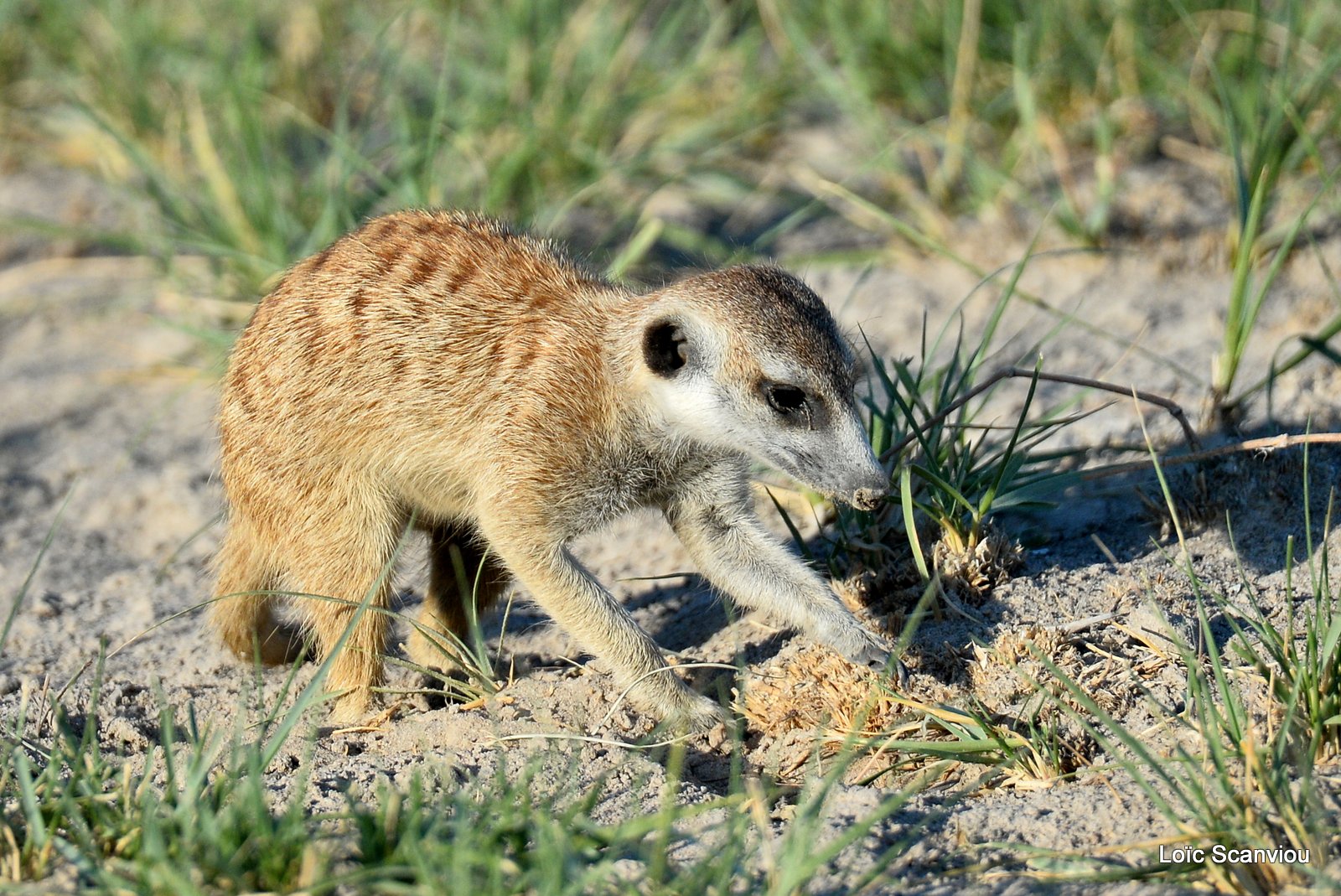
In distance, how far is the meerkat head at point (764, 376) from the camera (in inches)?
120

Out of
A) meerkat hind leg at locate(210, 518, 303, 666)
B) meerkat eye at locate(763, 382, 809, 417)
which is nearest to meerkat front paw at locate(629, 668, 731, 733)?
meerkat eye at locate(763, 382, 809, 417)

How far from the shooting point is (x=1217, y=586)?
3305 millimetres

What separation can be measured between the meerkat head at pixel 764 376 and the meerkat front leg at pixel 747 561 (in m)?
0.20

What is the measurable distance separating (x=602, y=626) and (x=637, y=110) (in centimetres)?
333

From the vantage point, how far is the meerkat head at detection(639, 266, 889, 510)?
306 cm

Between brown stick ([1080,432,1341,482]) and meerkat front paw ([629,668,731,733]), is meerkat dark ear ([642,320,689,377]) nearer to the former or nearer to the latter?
meerkat front paw ([629,668,731,733])

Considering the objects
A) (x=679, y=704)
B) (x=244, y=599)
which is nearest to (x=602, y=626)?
(x=679, y=704)

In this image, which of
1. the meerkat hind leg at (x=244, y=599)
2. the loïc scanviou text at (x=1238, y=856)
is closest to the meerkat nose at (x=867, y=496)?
the loïc scanviou text at (x=1238, y=856)

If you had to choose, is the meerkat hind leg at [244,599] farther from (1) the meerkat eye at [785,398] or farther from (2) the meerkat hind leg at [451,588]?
(1) the meerkat eye at [785,398]

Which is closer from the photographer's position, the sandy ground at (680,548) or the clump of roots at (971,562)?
the sandy ground at (680,548)

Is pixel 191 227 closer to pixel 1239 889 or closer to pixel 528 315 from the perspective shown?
pixel 528 315

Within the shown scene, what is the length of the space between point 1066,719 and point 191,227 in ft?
13.3

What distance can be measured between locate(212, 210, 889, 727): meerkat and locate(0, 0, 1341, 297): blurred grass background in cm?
143

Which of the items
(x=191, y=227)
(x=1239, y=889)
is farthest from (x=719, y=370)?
(x=191, y=227)
